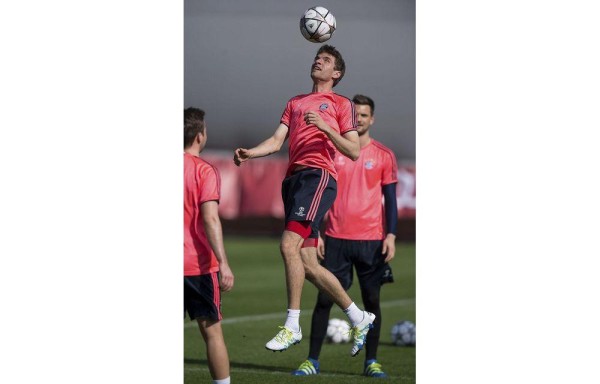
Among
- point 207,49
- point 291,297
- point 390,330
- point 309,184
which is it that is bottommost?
point 390,330

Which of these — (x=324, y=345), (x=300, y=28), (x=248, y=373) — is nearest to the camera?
(x=300, y=28)

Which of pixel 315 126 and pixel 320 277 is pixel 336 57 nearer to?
pixel 315 126

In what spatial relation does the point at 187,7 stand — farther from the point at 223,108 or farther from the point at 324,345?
the point at 324,345

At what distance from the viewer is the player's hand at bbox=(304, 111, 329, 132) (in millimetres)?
7309

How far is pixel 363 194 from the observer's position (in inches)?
362

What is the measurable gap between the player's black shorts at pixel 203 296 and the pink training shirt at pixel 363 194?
6.40ft

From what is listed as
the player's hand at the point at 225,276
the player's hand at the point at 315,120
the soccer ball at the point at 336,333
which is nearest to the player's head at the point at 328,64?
the player's hand at the point at 315,120

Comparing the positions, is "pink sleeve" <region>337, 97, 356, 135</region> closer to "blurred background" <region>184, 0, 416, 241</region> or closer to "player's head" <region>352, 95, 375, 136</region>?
"blurred background" <region>184, 0, 416, 241</region>

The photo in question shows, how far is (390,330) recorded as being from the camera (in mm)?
11344

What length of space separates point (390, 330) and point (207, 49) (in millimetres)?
4156

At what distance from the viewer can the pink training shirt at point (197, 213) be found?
7445 mm

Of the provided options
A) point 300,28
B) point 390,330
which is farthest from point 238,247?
point 300,28

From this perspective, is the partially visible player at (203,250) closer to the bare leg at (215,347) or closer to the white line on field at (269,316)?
the bare leg at (215,347)

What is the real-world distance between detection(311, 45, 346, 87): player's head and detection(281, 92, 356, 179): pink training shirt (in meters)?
0.13
